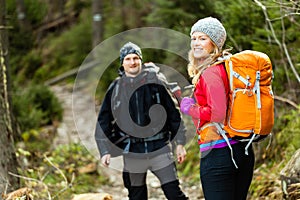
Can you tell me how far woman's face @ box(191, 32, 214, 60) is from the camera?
3.82 m

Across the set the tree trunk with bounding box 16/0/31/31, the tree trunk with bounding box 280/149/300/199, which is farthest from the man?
the tree trunk with bounding box 16/0/31/31

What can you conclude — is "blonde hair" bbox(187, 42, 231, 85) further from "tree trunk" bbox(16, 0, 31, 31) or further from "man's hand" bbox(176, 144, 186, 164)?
"tree trunk" bbox(16, 0, 31, 31)

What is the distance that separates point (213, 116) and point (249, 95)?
11.6 inches

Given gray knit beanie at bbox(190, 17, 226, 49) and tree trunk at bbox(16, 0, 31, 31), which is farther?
tree trunk at bbox(16, 0, 31, 31)

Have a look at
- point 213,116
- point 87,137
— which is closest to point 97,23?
point 87,137

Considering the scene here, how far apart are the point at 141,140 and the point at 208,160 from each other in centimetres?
134

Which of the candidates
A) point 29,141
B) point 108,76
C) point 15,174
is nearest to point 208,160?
point 15,174

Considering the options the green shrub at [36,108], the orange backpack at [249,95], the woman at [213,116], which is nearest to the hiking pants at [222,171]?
the woman at [213,116]

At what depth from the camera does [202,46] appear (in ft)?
12.6

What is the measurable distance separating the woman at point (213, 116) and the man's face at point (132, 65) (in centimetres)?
118

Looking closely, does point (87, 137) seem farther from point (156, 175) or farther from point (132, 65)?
point (132, 65)

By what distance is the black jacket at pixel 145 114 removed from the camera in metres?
5.01

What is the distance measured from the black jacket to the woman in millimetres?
1156

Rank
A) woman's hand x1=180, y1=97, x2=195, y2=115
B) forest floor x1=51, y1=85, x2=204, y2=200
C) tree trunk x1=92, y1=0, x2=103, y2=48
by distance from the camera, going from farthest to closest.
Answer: tree trunk x1=92, y1=0, x2=103, y2=48 < forest floor x1=51, y1=85, x2=204, y2=200 < woman's hand x1=180, y1=97, x2=195, y2=115
